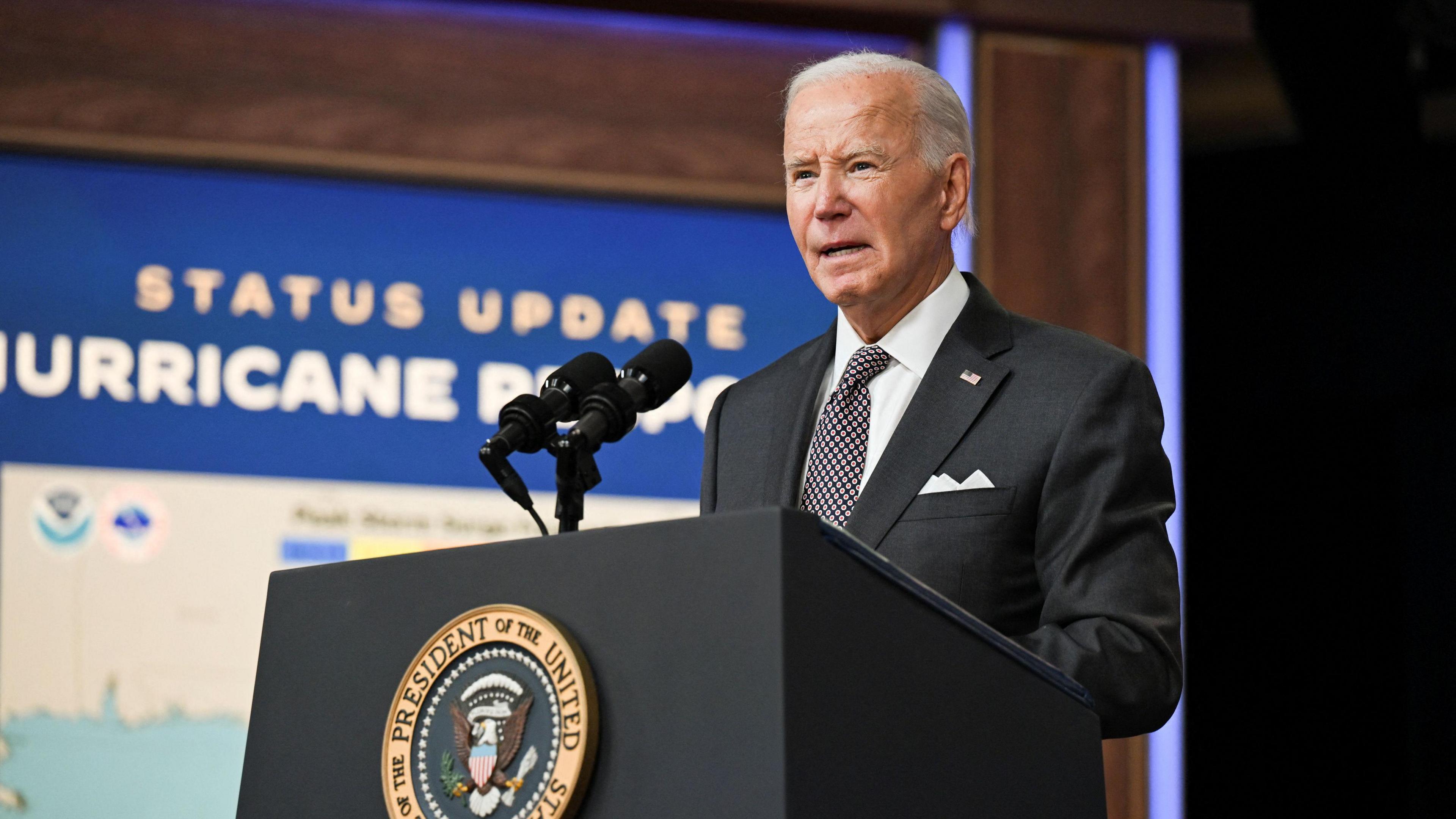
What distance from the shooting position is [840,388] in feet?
6.15

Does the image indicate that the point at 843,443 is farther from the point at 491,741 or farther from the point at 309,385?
the point at 309,385

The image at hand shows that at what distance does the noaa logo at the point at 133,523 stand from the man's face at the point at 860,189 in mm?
2183

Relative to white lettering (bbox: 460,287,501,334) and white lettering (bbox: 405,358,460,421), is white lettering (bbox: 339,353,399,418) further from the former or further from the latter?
white lettering (bbox: 460,287,501,334)

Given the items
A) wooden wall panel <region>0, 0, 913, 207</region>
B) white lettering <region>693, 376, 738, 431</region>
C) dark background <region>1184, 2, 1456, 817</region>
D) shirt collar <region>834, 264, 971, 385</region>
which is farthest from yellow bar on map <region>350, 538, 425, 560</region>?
dark background <region>1184, 2, 1456, 817</region>

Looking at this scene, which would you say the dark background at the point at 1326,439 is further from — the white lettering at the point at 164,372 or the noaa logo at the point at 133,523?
the noaa logo at the point at 133,523

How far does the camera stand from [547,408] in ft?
Result: 4.60

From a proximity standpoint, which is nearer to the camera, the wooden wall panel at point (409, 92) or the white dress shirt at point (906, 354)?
the white dress shirt at point (906, 354)

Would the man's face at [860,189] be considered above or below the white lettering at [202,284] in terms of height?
below

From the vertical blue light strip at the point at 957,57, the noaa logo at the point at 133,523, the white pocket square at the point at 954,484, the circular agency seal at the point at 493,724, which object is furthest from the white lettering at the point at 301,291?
the circular agency seal at the point at 493,724

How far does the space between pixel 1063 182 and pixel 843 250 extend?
2.40 meters

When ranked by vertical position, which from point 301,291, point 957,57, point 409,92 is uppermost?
point 957,57

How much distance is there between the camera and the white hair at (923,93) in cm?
186

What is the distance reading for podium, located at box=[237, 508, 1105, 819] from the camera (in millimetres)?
1012

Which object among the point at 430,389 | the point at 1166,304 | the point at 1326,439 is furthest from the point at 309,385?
the point at 1326,439
